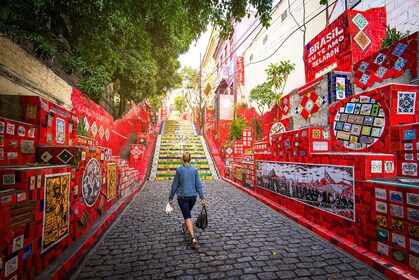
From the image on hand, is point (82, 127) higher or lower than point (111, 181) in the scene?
higher

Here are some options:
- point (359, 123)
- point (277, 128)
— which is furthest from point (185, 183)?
point (277, 128)

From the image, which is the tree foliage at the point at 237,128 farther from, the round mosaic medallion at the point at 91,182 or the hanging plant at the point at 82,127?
the round mosaic medallion at the point at 91,182

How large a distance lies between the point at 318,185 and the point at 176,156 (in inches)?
411

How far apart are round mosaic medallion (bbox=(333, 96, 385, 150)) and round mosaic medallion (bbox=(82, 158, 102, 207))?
587 cm

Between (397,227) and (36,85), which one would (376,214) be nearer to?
(397,227)

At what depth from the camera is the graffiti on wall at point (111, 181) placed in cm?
588

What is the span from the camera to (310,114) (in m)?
8.26

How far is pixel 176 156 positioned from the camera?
Answer: 14.0 m

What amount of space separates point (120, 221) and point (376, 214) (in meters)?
5.18

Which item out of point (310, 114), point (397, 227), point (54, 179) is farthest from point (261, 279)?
point (310, 114)

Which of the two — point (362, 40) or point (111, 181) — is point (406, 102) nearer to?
point (362, 40)

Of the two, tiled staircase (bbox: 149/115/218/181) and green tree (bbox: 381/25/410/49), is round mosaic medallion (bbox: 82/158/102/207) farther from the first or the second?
green tree (bbox: 381/25/410/49)

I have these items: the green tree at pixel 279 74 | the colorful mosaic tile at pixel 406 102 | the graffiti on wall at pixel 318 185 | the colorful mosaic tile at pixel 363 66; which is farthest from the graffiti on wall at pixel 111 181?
the green tree at pixel 279 74

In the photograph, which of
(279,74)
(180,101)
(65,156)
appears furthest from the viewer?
(180,101)
